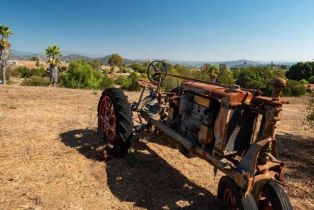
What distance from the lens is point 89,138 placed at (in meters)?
7.79

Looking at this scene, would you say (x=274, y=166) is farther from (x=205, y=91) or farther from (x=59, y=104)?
(x=59, y=104)

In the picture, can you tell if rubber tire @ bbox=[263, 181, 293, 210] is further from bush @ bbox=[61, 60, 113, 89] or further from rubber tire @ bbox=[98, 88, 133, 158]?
bush @ bbox=[61, 60, 113, 89]

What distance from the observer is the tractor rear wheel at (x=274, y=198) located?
3.97 metres

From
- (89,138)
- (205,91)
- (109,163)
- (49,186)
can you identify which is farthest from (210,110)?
(89,138)

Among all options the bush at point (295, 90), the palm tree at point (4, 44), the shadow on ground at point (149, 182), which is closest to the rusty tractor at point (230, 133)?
the shadow on ground at point (149, 182)

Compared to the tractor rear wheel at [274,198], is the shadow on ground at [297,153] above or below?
below

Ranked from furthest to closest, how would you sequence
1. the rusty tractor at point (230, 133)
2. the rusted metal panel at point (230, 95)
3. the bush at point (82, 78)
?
the bush at point (82, 78)
the rusted metal panel at point (230, 95)
the rusty tractor at point (230, 133)

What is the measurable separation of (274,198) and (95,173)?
10.5 feet

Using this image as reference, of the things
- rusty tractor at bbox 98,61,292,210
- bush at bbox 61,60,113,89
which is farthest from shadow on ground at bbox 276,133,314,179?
bush at bbox 61,60,113,89

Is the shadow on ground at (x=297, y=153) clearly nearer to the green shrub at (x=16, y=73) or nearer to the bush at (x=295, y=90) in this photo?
the bush at (x=295, y=90)

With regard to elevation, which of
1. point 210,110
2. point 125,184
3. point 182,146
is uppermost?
point 210,110

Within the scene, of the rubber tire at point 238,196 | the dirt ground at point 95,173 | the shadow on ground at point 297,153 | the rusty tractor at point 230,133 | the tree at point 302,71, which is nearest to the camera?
the rubber tire at point 238,196

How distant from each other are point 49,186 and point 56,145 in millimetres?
2058

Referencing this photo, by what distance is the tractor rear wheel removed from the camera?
3973 mm
